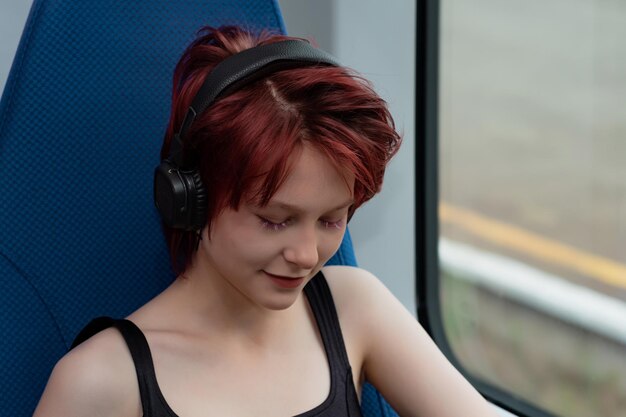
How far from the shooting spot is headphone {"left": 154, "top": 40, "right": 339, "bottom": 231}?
3.67ft

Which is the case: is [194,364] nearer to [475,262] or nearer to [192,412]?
[192,412]

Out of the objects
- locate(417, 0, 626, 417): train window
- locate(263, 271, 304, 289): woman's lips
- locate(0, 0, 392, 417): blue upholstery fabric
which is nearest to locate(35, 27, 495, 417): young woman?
locate(263, 271, 304, 289): woman's lips

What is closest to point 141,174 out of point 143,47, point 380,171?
point 143,47

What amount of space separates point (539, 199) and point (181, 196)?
4697 mm

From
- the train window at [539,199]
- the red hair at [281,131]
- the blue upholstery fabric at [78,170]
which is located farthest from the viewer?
the train window at [539,199]

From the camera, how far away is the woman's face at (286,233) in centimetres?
111

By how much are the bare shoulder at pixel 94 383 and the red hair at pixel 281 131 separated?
0.61 feet

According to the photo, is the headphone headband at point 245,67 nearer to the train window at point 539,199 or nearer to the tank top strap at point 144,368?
the tank top strap at point 144,368

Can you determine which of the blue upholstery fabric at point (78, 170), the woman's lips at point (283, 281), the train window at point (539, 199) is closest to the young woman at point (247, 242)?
the woman's lips at point (283, 281)

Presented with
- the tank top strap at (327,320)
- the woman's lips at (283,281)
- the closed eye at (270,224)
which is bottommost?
the tank top strap at (327,320)

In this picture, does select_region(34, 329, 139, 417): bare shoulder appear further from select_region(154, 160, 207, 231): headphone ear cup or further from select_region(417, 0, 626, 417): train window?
select_region(417, 0, 626, 417): train window

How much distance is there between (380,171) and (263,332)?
277mm

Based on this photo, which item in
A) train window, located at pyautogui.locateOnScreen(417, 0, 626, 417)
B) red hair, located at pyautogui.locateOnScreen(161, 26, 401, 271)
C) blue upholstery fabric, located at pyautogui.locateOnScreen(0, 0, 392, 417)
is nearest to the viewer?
red hair, located at pyautogui.locateOnScreen(161, 26, 401, 271)

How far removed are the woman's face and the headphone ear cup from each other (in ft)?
0.08
